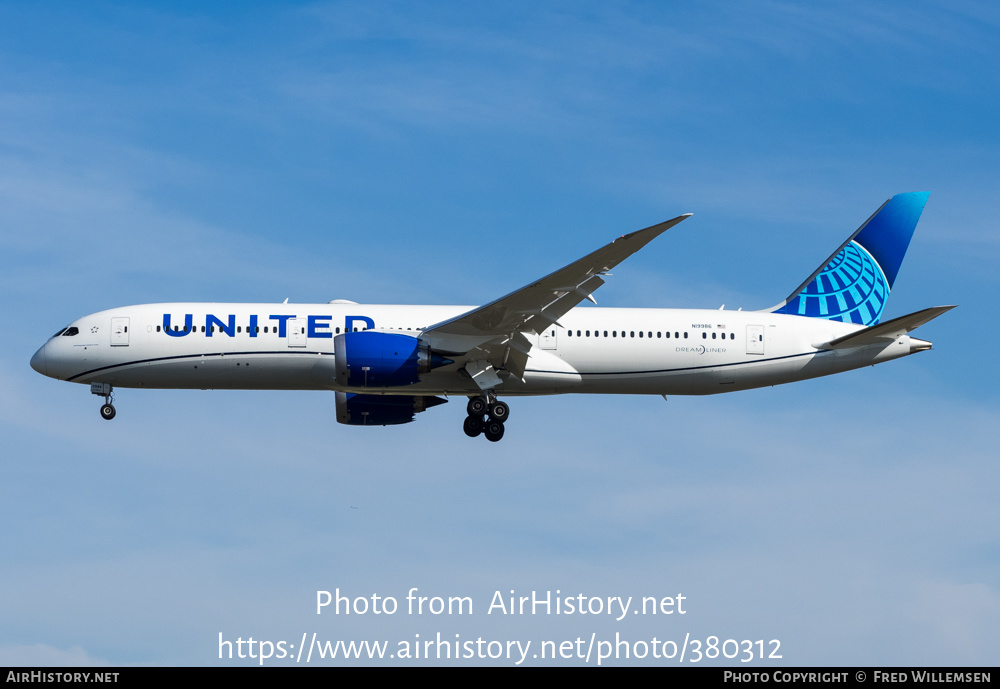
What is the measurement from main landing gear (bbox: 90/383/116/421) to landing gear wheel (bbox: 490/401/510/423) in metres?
10.8

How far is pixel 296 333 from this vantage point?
109 feet

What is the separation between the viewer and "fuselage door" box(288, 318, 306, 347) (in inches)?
1312

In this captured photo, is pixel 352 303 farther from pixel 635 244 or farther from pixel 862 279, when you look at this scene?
pixel 862 279

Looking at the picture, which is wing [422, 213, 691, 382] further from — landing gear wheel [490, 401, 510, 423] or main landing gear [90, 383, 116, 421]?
main landing gear [90, 383, 116, 421]

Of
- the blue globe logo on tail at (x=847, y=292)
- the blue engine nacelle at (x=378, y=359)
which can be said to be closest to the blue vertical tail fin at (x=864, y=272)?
the blue globe logo on tail at (x=847, y=292)

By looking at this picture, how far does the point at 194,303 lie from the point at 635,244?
1308 centimetres

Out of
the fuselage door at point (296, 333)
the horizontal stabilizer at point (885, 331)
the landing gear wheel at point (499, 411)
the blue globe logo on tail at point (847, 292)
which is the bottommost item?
the landing gear wheel at point (499, 411)

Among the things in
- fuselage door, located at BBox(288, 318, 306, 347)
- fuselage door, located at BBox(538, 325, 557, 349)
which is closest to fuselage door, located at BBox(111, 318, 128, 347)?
fuselage door, located at BBox(288, 318, 306, 347)

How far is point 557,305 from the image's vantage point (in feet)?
106

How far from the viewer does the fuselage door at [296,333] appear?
109ft

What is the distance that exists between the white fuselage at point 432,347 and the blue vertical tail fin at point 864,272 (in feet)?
6.35

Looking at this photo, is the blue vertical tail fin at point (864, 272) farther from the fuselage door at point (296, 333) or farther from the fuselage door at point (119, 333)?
the fuselage door at point (119, 333)

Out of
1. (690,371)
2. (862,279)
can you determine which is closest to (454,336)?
(690,371)

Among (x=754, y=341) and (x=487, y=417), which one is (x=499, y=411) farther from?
(x=754, y=341)
